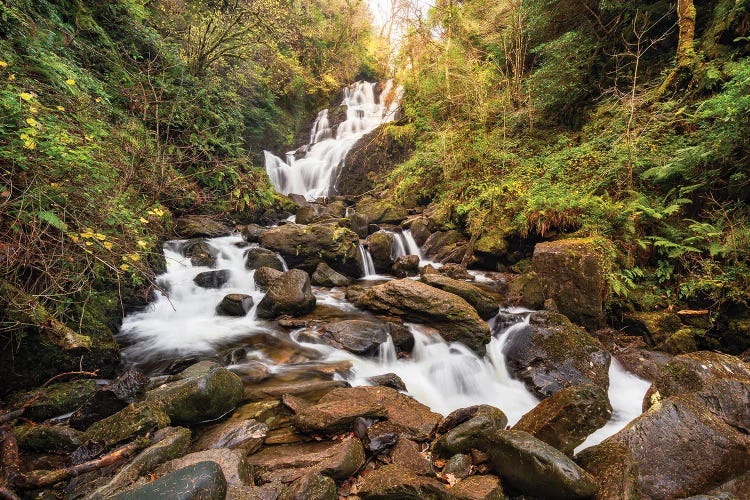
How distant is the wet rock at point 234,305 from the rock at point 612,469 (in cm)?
605

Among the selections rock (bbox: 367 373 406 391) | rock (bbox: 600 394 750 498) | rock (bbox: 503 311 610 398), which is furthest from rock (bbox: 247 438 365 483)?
rock (bbox: 503 311 610 398)

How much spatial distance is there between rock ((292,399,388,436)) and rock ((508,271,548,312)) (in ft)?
14.1

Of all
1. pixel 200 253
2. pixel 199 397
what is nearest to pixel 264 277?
pixel 200 253

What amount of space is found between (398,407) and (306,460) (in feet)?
4.23

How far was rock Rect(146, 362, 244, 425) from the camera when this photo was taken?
11.1ft

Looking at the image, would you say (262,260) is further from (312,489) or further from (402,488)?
(402,488)

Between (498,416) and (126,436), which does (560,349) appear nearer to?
(498,416)

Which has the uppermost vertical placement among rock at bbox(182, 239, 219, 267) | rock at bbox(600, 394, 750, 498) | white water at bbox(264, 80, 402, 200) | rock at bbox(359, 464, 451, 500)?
white water at bbox(264, 80, 402, 200)

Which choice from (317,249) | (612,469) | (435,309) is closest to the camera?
(612,469)

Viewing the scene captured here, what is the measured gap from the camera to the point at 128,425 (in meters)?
3.01

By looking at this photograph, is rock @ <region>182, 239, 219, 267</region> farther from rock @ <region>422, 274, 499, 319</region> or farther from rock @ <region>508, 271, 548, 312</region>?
rock @ <region>508, 271, 548, 312</region>

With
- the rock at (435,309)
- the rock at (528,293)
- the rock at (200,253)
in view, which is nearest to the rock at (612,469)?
the rock at (435,309)

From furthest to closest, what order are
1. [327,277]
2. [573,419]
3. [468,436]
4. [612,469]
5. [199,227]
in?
[199,227] < [327,277] < [468,436] < [573,419] < [612,469]

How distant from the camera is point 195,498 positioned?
1908 mm
